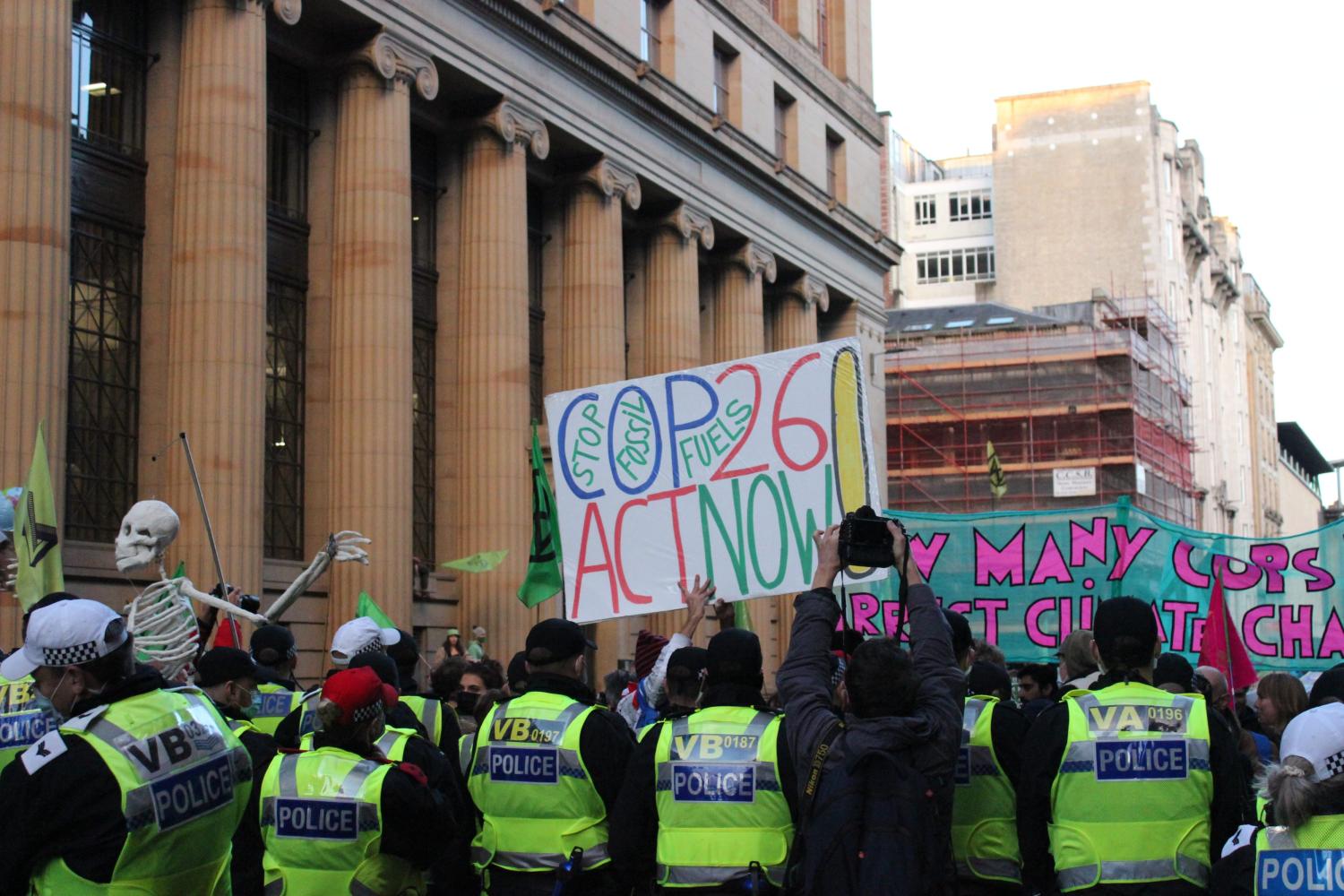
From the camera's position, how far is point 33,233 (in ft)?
65.4

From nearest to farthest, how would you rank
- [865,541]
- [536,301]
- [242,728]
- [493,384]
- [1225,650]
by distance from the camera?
[865,541] < [242,728] < [1225,650] < [493,384] < [536,301]

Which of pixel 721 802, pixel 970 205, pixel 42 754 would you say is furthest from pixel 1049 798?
pixel 970 205

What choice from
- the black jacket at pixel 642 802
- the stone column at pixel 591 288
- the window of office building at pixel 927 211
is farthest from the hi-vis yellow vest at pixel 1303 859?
the window of office building at pixel 927 211

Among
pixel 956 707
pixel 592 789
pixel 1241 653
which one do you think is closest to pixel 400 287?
pixel 1241 653

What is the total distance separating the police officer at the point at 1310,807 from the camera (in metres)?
5.27

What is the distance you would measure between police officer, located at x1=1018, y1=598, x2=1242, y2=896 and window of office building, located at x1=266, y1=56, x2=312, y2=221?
21.9 m

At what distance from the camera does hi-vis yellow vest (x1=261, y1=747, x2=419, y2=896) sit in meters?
6.47

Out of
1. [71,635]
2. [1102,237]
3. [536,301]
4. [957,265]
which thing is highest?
[957,265]

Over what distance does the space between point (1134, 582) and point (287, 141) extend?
1656 centimetres

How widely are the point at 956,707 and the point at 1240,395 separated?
10324cm

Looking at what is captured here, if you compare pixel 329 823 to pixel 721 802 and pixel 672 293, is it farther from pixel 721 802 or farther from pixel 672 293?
pixel 672 293

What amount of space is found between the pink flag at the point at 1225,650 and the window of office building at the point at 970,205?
84.5 meters

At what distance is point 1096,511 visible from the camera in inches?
769

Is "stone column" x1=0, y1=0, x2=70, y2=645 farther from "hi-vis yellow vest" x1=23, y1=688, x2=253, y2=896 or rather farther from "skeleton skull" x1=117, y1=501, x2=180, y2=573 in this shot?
"hi-vis yellow vest" x1=23, y1=688, x2=253, y2=896
